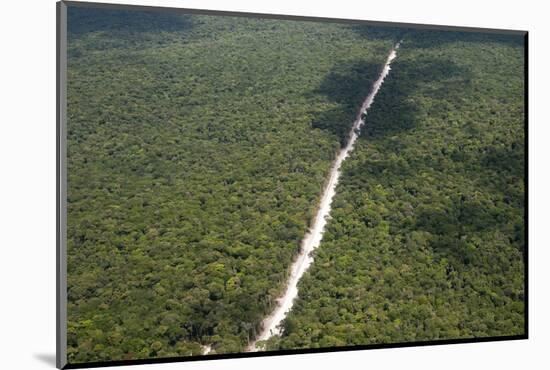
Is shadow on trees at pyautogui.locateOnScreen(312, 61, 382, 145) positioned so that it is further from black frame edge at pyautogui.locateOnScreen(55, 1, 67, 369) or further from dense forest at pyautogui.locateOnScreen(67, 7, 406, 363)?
black frame edge at pyautogui.locateOnScreen(55, 1, 67, 369)

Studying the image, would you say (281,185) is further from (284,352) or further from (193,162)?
(284,352)

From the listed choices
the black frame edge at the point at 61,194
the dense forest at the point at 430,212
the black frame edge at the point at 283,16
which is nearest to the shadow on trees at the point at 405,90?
the dense forest at the point at 430,212

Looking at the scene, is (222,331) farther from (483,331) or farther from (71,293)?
(483,331)

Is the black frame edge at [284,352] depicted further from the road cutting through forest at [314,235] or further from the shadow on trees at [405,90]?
the shadow on trees at [405,90]

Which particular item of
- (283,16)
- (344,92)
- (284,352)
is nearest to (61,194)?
(284,352)

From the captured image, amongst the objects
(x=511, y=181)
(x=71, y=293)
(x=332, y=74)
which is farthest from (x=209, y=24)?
(x=511, y=181)

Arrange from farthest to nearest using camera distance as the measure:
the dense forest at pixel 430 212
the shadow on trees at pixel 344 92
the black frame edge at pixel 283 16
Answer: the shadow on trees at pixel 344 92
the dense forest at pixel 430 212
the black frame edge at pixel 283 16
